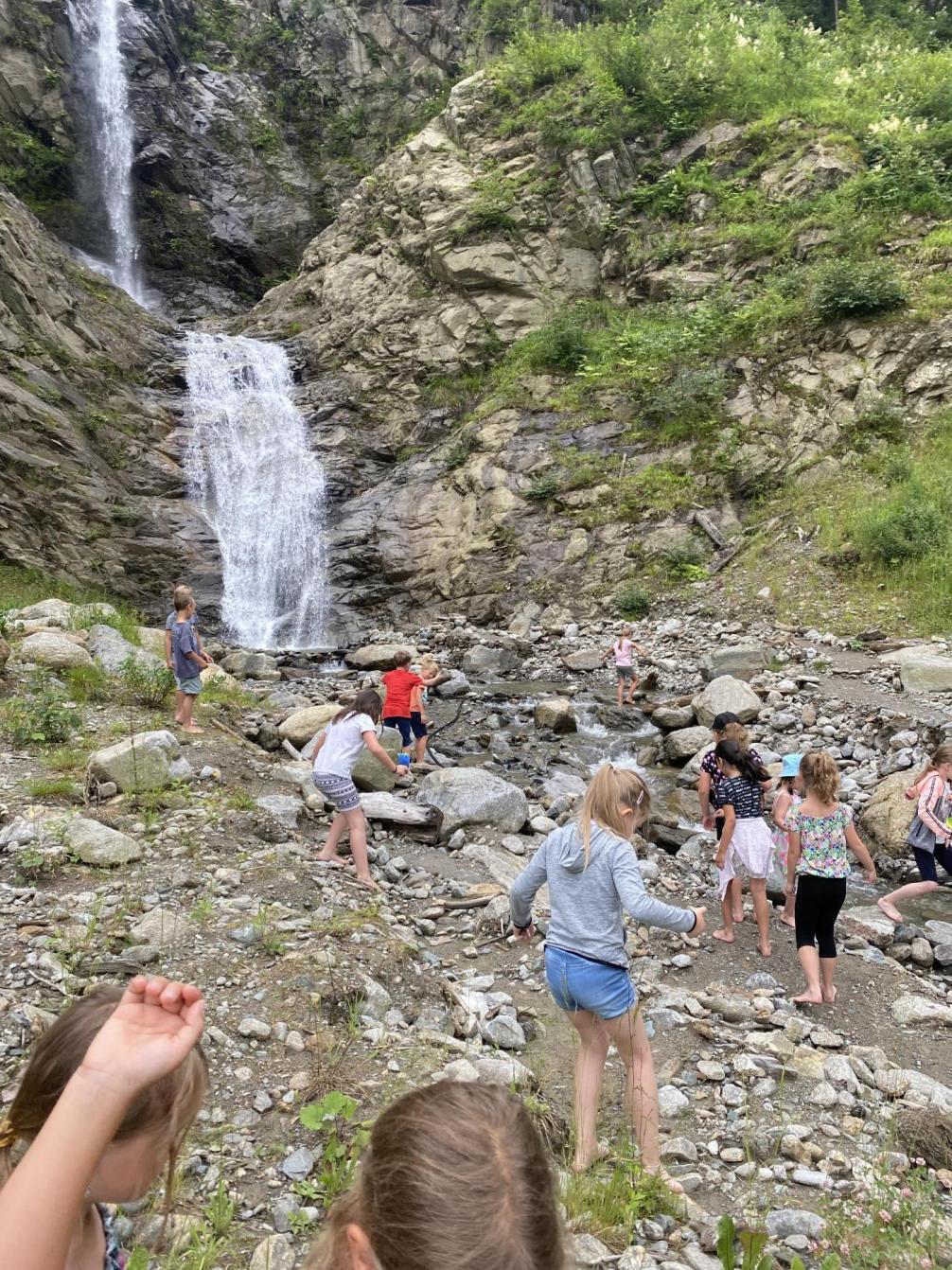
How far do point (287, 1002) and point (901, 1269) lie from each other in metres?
2.90

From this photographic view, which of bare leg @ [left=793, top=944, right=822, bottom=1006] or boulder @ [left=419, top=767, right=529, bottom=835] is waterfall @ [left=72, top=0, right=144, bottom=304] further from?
bare leg @ [left=793, top=944, right=822, bottom=1006]

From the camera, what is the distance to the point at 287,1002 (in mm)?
4094

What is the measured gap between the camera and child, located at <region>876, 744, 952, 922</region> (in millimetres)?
6727

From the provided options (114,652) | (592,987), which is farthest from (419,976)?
(114,652)

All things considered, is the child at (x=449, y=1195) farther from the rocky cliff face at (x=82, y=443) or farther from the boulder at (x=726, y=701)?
the rocky cliff face at (x=82, y=443)

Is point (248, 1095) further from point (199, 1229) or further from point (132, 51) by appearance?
point (132, 51)

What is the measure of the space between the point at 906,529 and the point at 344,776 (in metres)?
12.8

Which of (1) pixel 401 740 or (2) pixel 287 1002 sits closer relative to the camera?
(2) pixel 287 1002

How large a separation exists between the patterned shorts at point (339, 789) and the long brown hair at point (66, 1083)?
4.87 metres

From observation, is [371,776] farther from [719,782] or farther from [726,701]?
→ [726,701]

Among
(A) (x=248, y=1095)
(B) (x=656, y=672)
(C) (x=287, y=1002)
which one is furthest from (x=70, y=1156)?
(B) (x=656, y=672)

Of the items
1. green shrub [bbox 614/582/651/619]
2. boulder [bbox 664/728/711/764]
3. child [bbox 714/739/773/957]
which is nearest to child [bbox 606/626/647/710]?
boulder [bbox 664/728/711/764]

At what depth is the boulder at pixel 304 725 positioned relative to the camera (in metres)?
10.3

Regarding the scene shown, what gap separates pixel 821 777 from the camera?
17.4ft
